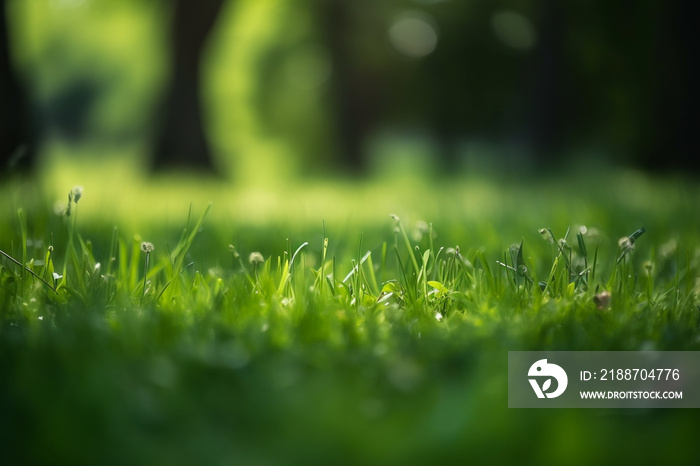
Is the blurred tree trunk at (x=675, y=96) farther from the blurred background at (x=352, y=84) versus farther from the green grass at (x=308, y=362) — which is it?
the green grass at (x=308, y=362)

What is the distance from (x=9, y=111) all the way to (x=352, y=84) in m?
11.5

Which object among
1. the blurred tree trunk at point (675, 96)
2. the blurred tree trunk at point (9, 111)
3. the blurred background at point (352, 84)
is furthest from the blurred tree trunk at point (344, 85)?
the blurred tree trunk at point (9, 111)

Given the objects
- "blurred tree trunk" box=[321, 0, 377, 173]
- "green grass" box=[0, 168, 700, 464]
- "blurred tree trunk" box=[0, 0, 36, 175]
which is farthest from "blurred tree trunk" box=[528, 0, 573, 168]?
"green grass" box=[0, 168, 700, 464]

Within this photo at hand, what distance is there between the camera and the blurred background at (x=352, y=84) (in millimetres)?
10250

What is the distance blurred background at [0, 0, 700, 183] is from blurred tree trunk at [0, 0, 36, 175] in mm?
15

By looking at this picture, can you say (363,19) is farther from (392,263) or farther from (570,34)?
(392,263)

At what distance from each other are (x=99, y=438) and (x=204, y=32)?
10.0 meters

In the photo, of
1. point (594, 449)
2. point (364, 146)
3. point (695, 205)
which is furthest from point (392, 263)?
point (364, 146)

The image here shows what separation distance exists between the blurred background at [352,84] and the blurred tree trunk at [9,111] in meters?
0.02

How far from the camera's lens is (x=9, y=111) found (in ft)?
15.5

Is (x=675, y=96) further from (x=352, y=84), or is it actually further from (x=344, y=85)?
(x=352, y=84)

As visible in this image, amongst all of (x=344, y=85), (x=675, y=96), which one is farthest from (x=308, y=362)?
(x=344, y=85)

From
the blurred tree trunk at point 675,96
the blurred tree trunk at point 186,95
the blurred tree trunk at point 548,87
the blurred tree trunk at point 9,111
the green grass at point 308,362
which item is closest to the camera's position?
the green grass at point 308,362

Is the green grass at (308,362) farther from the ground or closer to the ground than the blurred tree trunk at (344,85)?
closer to the ground
